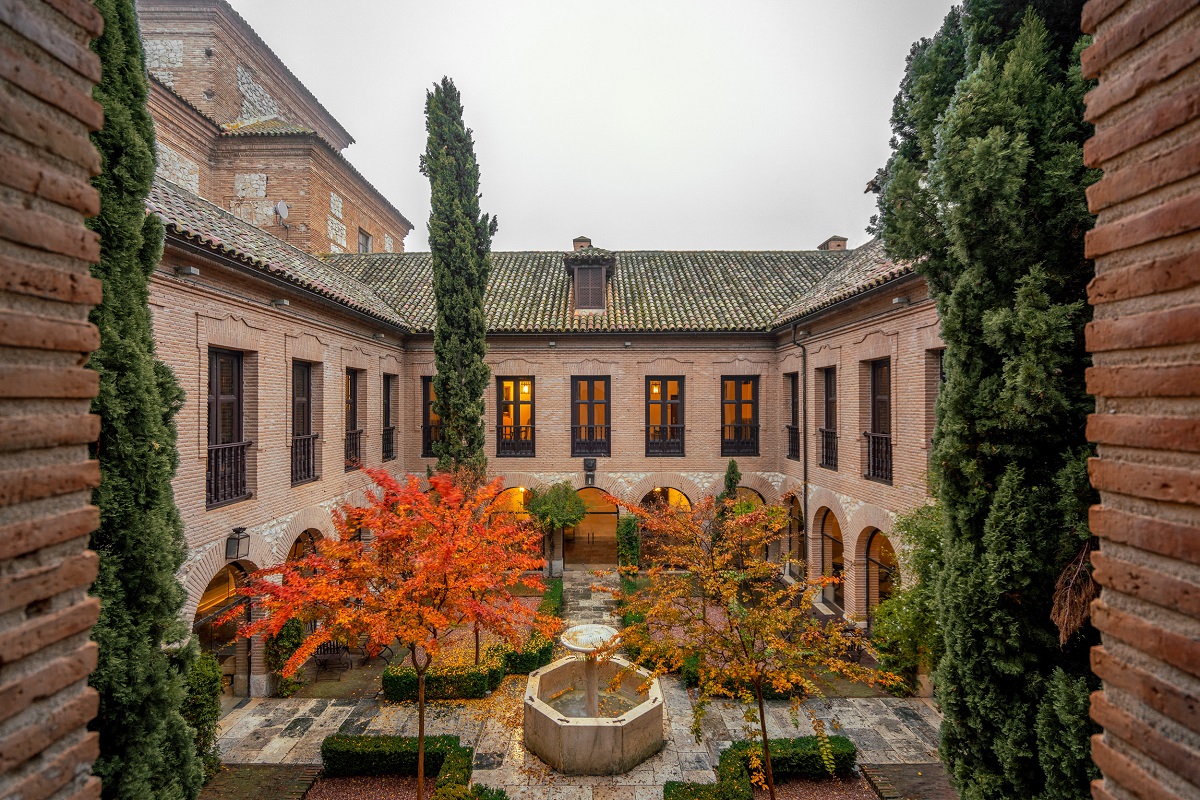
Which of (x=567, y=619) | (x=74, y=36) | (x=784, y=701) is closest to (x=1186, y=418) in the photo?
(x=74, y=36)

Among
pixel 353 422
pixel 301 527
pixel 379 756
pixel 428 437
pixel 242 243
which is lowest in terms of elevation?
pixel 379 756

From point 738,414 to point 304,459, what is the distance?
38.5 feet

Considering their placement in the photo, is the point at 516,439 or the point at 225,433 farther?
the point at 516,439

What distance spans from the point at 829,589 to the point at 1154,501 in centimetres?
1326

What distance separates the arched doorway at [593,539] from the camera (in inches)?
677

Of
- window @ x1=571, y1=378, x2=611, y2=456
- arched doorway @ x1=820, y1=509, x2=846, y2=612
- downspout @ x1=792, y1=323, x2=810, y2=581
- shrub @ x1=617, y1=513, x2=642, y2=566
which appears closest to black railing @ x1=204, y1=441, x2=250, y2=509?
window @ x1=571, y1=378, x2=611, y2=456

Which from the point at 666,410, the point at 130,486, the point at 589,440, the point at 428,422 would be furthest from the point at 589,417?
the point at 130,486

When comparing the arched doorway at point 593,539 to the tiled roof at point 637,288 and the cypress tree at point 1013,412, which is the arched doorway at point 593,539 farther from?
the cypress tree at point 1013,412

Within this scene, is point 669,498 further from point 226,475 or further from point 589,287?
point 226,475

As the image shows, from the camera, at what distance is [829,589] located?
1334 cm

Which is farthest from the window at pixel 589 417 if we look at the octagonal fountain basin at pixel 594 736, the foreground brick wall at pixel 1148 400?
the foreground brick wall at pixel 1148 400

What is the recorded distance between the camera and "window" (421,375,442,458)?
15.9 m

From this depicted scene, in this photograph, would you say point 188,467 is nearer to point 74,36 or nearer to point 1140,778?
point 74,36

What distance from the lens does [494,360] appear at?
15.6 meters
